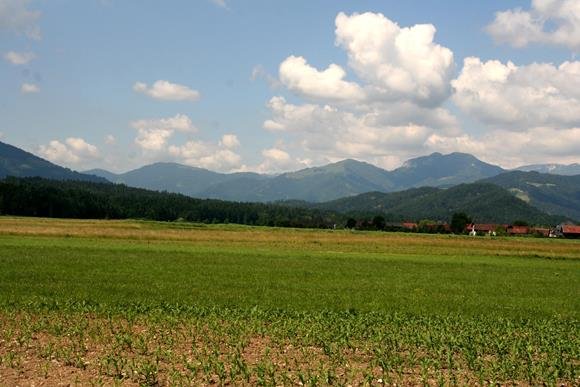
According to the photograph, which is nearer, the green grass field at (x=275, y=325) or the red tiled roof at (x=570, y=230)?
the green grass field at (x=275, y=325)

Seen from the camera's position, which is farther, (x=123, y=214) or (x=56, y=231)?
(x=123, y=214)

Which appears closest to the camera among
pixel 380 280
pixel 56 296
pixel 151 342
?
pixel 151 342

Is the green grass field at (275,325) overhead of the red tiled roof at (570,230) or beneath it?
beneath

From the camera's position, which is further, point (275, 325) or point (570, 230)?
point (570, 230)

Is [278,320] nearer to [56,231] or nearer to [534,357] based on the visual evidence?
[534,357]

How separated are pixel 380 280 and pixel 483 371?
23.7 m

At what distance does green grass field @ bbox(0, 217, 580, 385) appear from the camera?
1383cm

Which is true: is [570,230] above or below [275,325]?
above

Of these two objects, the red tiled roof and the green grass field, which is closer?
the green grass field

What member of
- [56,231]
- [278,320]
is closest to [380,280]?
[278,320]

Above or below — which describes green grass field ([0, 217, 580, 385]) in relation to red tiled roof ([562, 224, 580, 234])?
below

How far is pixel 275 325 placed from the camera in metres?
19.2

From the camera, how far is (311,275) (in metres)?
39.5

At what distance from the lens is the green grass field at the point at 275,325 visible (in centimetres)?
1383
